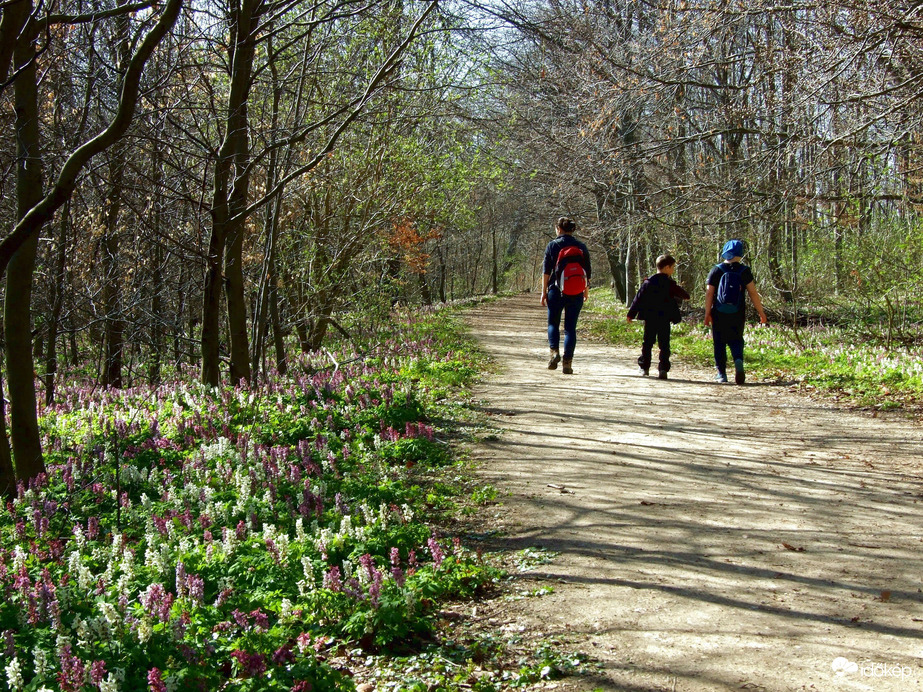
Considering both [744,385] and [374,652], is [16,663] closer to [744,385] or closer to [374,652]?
[374,652]

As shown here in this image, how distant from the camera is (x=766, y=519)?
5.08 m

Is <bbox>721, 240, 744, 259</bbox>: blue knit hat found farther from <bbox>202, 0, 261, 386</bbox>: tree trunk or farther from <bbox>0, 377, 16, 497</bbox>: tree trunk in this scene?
<bbox>0, 377, 16, 497</bbox>: tree trunk

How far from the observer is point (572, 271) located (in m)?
10.9

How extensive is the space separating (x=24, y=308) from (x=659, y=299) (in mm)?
8372

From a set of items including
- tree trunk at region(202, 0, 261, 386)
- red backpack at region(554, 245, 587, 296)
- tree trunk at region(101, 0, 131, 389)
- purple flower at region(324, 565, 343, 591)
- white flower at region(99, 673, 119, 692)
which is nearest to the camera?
white flower at region(99, 673, 119, 692)

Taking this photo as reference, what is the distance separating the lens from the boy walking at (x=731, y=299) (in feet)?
35.6

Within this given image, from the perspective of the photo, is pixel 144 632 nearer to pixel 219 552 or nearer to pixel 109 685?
pixel 109 685

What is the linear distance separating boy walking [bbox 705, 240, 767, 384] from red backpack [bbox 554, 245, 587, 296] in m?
1.85

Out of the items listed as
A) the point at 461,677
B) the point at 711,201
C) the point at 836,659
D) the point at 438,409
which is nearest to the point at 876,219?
the point at 711,201

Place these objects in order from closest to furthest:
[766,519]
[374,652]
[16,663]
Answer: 1. [16,663]
2. [374,652]
3. [766,519]

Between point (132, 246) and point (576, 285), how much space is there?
782 centimetres

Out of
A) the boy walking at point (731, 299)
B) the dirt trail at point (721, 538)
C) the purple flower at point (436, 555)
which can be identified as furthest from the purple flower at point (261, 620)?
the boy walking at point (731, 299)

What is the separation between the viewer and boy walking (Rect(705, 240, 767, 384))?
1084 centimetres

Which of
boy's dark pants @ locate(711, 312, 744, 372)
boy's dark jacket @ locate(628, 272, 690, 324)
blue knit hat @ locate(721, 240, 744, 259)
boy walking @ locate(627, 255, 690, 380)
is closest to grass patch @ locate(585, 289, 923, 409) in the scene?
boy's dark pants @ locate(711, 312, 744, 372)
